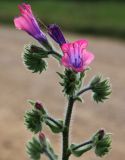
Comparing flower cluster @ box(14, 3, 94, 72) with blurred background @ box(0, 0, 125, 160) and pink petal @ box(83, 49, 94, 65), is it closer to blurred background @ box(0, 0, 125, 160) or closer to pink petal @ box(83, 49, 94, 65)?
pink petal @ box(83, 49, 94, 65)

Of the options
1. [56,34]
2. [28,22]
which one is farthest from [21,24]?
[56,34]

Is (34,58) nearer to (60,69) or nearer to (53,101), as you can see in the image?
(53,101)

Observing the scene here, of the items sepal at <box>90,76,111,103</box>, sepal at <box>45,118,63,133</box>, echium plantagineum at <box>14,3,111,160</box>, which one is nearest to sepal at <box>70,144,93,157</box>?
echium plantagineum at <box>14,3,111,160</box>

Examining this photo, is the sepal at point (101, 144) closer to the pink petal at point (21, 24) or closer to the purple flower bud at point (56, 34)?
the purple flower bud at point (56, 34)

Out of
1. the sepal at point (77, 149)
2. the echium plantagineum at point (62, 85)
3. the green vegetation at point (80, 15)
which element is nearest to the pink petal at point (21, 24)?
the echium plantagineum at point (62, 85)

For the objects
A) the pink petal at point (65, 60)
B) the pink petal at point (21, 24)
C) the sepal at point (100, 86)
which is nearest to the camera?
the pink petal at point (65, 60)
